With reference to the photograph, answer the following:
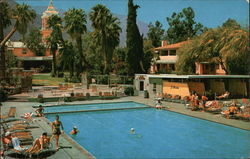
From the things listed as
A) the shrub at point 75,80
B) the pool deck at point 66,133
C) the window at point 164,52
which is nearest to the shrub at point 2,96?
the pool deck at point 66,133

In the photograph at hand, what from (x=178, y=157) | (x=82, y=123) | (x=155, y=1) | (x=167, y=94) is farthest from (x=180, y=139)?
(x=155, y=1)

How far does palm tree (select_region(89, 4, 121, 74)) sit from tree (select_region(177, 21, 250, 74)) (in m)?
12.3

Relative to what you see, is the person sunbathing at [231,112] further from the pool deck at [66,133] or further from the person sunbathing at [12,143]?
the person sunbathing at [12,143]

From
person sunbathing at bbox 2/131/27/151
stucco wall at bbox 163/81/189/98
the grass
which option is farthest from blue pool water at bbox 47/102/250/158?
the grass

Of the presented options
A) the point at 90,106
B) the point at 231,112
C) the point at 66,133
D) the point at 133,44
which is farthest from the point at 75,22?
the point at 231,112

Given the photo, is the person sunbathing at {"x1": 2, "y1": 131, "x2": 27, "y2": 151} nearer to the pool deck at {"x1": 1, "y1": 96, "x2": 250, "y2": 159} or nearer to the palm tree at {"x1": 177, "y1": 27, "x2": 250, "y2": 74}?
the pool deck at {"x1": 1, "y1": 96, "x2": 250, "y2": 159}

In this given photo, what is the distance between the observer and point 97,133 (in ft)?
59.8

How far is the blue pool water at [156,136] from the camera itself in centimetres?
Answer: 1421

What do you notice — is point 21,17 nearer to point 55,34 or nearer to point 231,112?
point 55,34

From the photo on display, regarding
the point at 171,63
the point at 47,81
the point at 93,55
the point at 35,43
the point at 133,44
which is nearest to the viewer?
the point at 133,44

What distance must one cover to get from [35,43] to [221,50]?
57.5 meters

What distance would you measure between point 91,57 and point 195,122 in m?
43.9

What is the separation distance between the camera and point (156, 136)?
57.9ft

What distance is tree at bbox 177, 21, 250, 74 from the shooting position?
1367 inches
